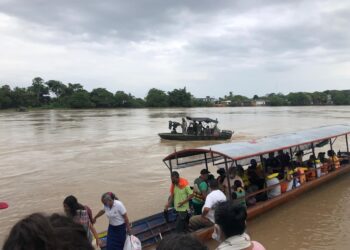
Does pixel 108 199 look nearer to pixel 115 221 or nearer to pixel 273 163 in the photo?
pixel 115 221

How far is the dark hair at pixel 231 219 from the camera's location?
2.70 meters

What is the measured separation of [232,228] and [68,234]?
167cm

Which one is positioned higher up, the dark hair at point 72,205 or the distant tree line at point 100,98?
the distant tree line at point 100,98

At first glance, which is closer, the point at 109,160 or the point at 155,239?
the point at 155,239

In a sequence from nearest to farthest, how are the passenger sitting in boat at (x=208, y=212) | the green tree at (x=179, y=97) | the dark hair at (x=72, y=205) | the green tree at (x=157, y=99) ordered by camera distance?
the dark hair at (x=72, y=205) < the passenger sitting in boat at (x=208, y=212) < the green tree at (x=179, y=97) < the green tree at (x=157, y=99)

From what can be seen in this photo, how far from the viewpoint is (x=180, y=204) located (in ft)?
21.8

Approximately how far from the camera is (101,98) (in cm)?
9694

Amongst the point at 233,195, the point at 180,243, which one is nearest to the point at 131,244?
the point at 233,195

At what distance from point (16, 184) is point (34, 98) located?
8542 cm

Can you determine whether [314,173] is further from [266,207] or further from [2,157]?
[2,157]

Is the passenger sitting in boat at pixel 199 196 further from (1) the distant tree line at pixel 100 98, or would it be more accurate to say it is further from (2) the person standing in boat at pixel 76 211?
(1) the distant tree line at pixel 100 98

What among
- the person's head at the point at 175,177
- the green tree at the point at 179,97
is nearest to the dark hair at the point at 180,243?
the person's head at the point at 175,177

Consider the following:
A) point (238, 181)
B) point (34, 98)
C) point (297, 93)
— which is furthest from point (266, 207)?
point (297, 93)

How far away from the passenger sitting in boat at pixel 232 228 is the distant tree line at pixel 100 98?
294ft
